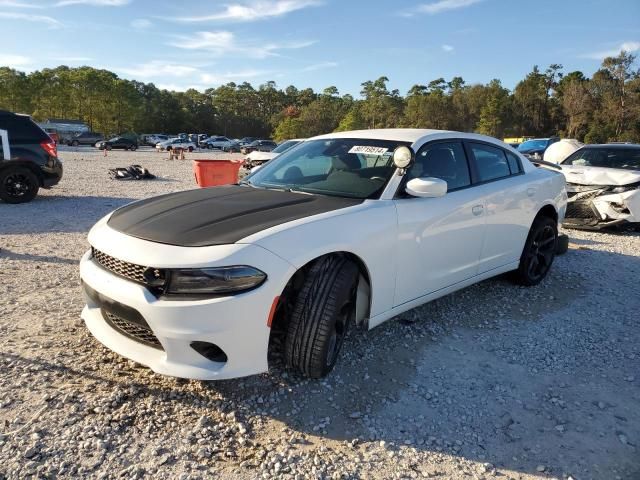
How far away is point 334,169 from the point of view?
374 centimetres

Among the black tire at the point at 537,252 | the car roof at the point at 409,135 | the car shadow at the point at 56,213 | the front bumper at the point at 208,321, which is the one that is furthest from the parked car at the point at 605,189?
the car shadow at the point at 56,213

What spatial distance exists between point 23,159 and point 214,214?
8.03m

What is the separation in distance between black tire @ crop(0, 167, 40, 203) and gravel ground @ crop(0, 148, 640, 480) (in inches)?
234

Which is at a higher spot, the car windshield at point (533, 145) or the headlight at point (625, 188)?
the car windshield at point (533, 145)

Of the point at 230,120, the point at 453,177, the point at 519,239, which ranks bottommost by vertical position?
the point at 519,239

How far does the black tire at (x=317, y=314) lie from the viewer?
2.73 meters

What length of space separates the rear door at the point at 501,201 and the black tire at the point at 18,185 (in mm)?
8641

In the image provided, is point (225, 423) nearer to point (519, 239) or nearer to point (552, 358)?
point (552, 358)

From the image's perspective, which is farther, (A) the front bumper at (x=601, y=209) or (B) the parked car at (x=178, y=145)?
(B) the parked car at (x=178, y=145)

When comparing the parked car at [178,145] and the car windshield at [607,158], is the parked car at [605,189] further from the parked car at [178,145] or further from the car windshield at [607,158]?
the parked car at [178,145]

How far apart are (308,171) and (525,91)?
72404 mm

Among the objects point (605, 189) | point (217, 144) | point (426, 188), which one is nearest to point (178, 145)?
point (217, 144)

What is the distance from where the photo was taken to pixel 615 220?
24.9 ft

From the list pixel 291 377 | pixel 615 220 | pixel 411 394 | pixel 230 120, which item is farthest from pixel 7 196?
pixel 230 120
